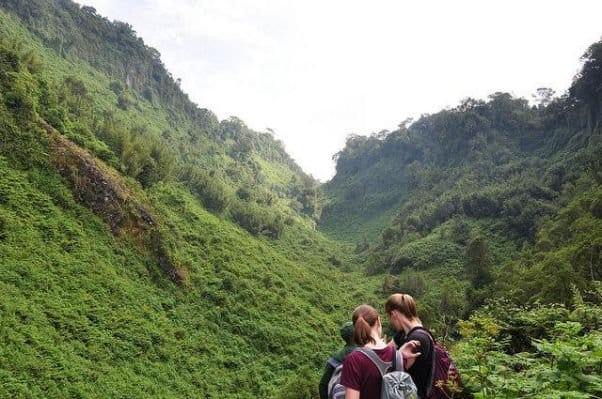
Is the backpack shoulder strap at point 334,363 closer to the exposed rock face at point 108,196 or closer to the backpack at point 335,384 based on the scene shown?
the backpack at point 335,384

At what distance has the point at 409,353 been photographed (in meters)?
3.09

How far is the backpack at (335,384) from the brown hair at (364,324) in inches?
10.5

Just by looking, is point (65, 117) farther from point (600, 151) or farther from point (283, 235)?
point (600, 151)

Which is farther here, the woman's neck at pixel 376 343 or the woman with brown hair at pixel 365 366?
the woman's neck at pixel 376 343

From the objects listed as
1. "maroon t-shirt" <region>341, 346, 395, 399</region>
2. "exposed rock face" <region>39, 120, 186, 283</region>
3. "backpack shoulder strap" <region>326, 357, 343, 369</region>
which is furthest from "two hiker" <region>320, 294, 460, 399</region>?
"exposed rock face" <region>39, 120, 186, 283</region>

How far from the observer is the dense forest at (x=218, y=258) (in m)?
12.3

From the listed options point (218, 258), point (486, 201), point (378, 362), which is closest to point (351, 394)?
point (378, 362)

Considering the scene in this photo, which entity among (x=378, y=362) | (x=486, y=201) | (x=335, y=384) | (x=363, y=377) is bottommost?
(x=335, y=384)

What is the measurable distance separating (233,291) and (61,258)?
405 inches

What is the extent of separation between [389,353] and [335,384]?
0.53m

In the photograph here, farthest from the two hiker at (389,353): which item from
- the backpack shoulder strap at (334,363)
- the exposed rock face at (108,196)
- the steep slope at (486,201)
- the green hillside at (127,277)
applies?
the exposed rock face at (108,196)

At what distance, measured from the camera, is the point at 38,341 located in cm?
1364

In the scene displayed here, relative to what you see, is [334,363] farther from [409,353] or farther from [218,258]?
[218,258]

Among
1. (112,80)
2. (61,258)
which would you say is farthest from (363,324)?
(112,80)
